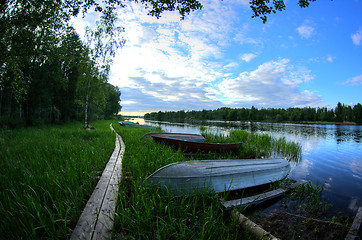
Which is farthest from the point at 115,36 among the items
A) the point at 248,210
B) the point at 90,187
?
the point at 248,210

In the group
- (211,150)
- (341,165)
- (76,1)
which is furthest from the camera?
(341,165)

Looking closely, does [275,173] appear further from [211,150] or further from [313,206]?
[211,150]

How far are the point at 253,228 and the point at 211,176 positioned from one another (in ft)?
4.44

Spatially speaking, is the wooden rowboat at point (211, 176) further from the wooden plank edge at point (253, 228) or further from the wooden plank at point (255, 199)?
the wooden plank edge at point (253, 228)

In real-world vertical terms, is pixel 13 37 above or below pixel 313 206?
above

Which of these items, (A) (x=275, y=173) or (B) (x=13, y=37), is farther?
(B) (x=13, y=37)

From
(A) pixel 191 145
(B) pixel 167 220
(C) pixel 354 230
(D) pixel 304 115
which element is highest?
(D) pixel 304 115

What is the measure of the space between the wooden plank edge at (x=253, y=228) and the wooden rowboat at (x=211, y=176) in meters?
0.66

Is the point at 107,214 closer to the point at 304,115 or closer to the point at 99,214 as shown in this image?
the point at 99,214

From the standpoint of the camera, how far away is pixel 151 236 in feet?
6.40

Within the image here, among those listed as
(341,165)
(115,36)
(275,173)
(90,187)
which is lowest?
(341,165)

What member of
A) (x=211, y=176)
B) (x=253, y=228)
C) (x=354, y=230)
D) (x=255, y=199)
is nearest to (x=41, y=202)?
(x=211, y=176)

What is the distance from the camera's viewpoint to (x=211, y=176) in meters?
3.56

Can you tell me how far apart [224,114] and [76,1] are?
12432 cm
